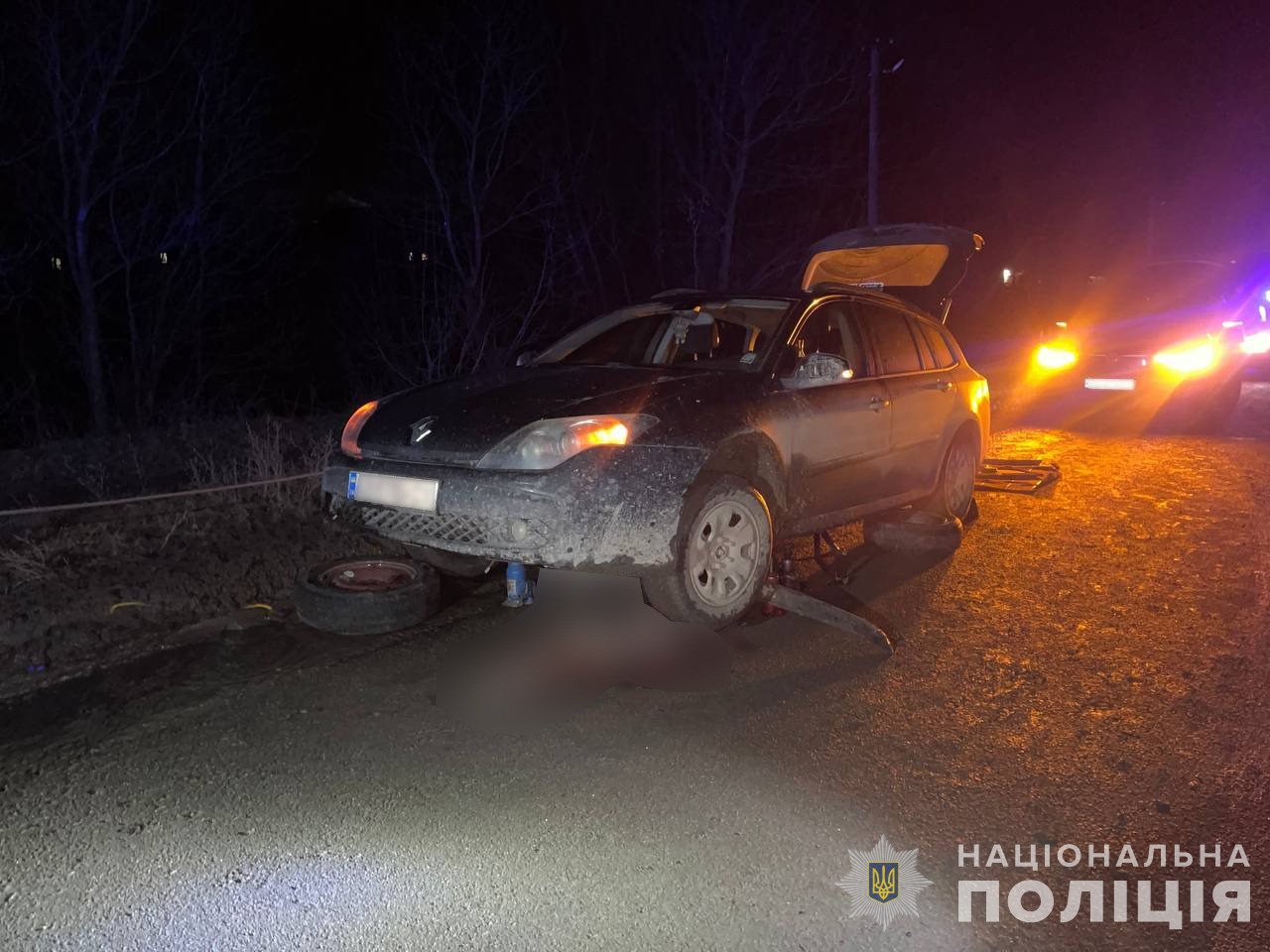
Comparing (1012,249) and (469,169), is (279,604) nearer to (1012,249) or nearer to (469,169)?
(469,169)

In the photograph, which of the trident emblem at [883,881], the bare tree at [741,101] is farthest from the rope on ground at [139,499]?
the bare tree at [741,101]

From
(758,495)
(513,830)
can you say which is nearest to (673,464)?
(758,495)

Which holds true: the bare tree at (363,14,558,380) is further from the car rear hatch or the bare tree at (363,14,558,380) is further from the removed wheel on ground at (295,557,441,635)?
the removed wheel on ground at (295,557,441,635)

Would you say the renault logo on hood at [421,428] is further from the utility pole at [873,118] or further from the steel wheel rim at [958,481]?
the utility pole at [873,118]

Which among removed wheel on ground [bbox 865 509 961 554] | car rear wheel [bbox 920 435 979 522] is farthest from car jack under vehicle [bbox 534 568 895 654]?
car rear wheel [bbox 920 435 979 522]

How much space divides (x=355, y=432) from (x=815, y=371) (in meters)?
2.40

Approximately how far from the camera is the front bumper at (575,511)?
422 cm

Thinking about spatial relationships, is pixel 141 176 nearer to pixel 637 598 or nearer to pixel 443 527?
pixel 443 527

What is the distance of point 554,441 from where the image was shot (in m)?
4.32

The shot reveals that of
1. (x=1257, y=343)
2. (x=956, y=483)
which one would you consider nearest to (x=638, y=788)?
(x=956, y=483)

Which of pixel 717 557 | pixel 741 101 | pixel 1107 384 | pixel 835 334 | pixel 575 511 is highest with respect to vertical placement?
pixel 741 101

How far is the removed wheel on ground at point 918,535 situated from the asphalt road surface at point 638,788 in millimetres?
1083

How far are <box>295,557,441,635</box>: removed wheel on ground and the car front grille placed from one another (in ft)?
1.04

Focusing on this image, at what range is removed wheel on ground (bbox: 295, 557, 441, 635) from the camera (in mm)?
4664
